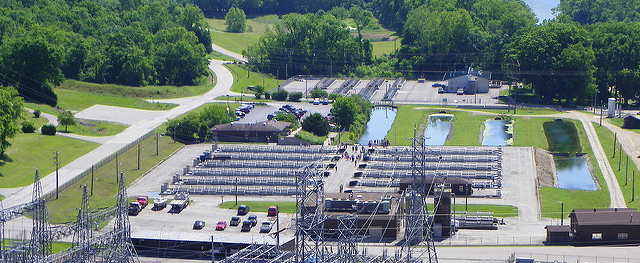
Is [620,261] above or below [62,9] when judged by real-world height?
below

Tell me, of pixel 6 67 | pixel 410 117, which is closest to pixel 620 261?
pixel 410 117

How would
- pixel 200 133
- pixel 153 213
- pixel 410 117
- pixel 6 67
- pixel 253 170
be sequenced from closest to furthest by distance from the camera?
pixel 153 213, pixel 253 170, pixel 200 133, pixel 6 67, pixel 410 117

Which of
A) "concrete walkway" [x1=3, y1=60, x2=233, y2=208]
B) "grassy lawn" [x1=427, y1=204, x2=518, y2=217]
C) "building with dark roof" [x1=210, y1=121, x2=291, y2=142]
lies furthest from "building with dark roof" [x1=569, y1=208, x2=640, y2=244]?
"building with dark roof" [x1=210, y1=121, x2=291, y2=142]

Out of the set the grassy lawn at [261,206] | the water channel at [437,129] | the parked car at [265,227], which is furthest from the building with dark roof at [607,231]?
the water channel at [437,129]

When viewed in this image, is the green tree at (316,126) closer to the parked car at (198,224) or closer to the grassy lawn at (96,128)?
the grassy lawn at (96,128)

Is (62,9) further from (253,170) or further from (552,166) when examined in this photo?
(552,166)

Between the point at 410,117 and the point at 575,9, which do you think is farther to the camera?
the point at 575,9
